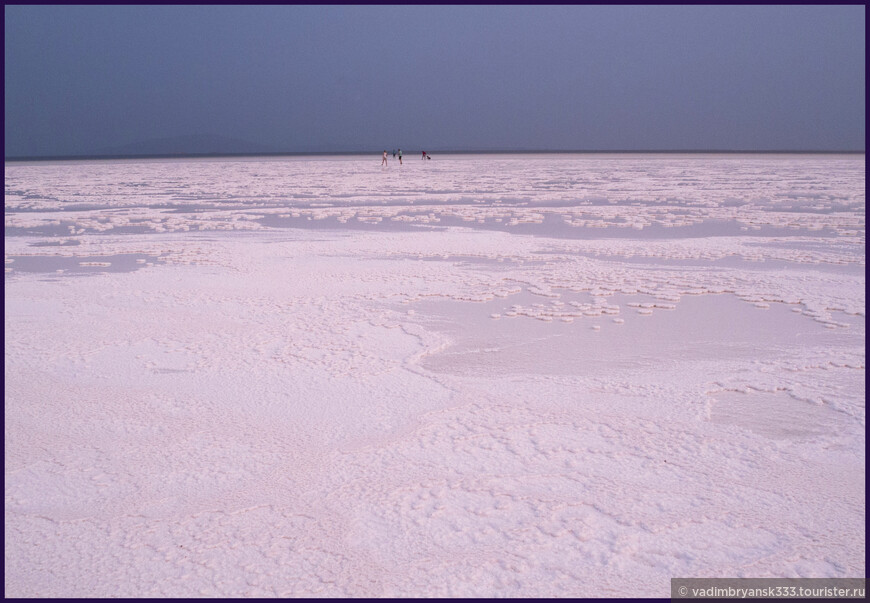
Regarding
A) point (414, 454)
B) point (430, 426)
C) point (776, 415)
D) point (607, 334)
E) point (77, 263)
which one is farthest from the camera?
point (77, 263)

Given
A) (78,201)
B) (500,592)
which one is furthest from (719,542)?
(78,201)

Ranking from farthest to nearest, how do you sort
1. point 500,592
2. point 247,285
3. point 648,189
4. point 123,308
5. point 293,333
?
point 648,189 < point 247,285 < point 123,308 < point 293,333 < point 500,592

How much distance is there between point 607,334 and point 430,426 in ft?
5.87

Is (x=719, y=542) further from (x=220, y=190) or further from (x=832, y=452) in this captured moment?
(x=220, y=190)

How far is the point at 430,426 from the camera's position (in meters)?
3.02

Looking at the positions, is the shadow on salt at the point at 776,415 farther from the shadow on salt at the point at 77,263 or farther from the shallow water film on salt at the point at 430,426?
the shadow on salt at the point at 77,263

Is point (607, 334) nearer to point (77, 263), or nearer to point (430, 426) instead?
point (430, 426)

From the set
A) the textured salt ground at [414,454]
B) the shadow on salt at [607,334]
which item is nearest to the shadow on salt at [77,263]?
the textured salt ground at [414,454]

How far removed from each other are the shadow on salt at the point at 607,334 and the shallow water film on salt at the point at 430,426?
0.03 metres

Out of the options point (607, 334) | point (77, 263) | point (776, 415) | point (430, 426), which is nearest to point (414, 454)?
point (430, 426)

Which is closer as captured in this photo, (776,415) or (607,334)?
(776,415)

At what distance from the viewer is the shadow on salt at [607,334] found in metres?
3.83

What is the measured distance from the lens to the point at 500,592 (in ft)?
6.48

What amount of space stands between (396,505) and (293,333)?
7.25ft
